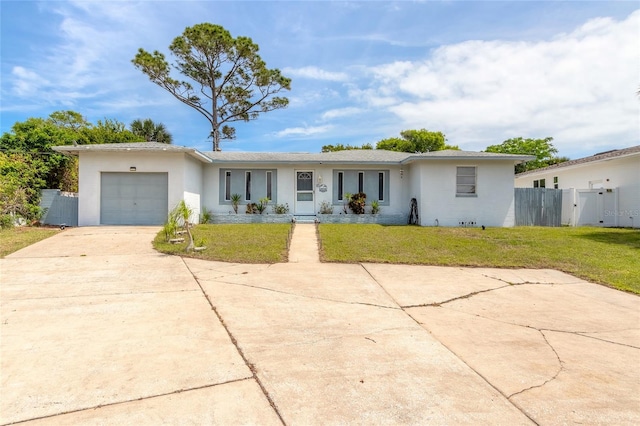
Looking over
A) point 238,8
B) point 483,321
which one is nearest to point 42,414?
point 483,321

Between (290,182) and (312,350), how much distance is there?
13.5 metres

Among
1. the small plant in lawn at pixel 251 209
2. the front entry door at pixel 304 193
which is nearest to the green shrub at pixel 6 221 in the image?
the small plant in lawn at pixel 251 209

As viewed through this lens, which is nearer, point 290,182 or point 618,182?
point 618,182

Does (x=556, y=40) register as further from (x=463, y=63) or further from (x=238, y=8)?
(x=238, y=8)

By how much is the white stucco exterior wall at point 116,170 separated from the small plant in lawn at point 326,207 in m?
6.31

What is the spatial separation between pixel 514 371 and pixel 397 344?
1077 millimetres

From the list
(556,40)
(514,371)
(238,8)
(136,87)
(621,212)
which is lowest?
(514,371)

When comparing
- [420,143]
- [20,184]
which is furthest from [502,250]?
[420,143]

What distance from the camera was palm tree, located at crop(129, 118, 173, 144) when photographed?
27.0m

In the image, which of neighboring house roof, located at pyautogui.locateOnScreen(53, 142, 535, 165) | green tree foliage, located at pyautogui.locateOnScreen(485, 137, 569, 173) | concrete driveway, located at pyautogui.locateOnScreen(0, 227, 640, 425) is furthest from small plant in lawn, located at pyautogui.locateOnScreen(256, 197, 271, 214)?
green tree foliage, located at pyautogui.locateOnScreen(485, 137, 569, 173)

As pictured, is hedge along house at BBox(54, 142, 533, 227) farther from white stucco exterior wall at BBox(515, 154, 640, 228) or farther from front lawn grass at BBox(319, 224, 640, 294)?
white stucco exterior wall at BBox(515, 154, 640, 228)

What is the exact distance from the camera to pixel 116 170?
1362cm

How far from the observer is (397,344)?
3.56 meters

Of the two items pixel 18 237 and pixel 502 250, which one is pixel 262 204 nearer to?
pixel 18 237
